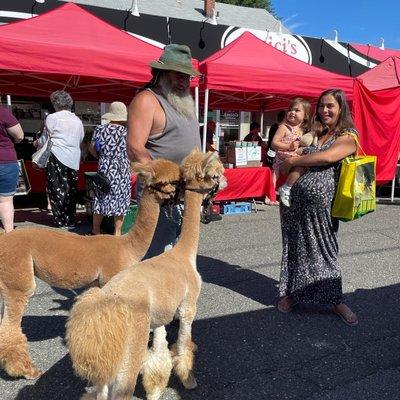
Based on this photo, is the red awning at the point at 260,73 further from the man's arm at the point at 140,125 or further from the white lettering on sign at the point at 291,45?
the white lettering on sign at the point at 291,45

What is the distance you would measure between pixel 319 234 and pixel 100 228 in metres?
3.42

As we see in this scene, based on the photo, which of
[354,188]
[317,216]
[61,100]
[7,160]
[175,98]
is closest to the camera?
[175,98]

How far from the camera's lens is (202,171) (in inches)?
88.2

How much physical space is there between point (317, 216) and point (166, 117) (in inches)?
61.1

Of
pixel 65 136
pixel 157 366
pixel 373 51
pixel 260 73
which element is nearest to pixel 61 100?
pixel 65 136

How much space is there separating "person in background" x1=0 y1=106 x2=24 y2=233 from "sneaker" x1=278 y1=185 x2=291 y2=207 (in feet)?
9.24

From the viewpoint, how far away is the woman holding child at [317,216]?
→ 11.0 ft

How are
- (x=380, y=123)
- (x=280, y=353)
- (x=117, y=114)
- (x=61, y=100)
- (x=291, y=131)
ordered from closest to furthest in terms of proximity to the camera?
1. (x=280, y=353)
2. (x=291, y=131)
3. (x=117, y=114)
4. (x=61, y=100)
5. (x=380, y=123)

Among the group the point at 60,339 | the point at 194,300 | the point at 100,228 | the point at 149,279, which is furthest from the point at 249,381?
the point at 100,228

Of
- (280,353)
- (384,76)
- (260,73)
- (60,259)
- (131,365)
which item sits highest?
(384,76)

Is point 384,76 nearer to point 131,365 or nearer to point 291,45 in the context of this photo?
point 291,45

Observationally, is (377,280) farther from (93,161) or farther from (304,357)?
(93,161)

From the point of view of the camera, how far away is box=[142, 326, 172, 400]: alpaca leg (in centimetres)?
227

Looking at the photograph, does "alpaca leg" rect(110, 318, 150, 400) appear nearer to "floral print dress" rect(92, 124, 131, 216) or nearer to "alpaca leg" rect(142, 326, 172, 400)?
"alpaca leg" rect(142, 326, 172, 400)
